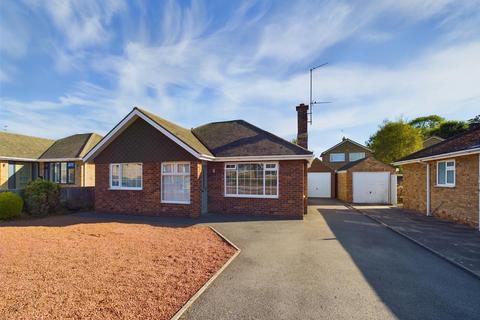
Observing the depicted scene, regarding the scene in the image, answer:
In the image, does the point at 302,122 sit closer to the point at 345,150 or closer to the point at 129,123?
the point at 129,123

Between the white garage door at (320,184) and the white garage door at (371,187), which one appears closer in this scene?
the white garage door at (371,187)

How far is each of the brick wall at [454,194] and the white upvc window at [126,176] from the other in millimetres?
14770

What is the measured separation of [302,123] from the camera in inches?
611

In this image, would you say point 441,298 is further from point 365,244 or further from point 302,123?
point 302,123

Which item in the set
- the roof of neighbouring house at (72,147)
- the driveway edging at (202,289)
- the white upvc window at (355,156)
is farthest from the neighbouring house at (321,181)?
the roof of neighbouring house at (72,147)

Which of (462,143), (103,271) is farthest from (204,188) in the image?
(462,143)

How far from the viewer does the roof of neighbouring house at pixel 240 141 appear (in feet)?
40.2

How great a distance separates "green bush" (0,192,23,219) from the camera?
1142 cm

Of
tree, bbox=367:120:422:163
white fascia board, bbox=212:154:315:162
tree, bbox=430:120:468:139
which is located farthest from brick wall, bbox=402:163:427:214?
tree, bbox=430:120:468:139

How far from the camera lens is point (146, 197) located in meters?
12.8

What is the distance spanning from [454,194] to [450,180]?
0.85m

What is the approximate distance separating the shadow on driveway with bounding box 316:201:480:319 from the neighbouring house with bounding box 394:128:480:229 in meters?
4.63

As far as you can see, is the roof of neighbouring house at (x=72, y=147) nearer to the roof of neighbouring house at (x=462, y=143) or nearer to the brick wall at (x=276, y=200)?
the brick wall at (x=276, y=200)

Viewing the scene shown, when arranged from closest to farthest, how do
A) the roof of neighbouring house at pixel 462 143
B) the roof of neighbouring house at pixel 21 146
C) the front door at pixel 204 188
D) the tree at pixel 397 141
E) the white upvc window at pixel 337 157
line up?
the roof of neighbouring house at pixel 462 143 < the front door at pixel 204 188 < the roof of neighbouring house at pixel 21 146 < the tree at pixel 397 141 < the white upvc window at pixel 337 157
